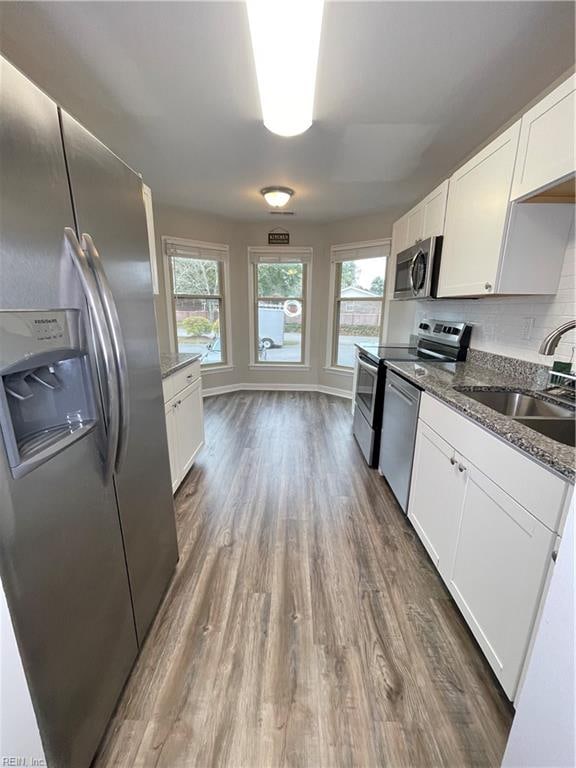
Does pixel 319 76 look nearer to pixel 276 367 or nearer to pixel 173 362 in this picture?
pixel 173 362

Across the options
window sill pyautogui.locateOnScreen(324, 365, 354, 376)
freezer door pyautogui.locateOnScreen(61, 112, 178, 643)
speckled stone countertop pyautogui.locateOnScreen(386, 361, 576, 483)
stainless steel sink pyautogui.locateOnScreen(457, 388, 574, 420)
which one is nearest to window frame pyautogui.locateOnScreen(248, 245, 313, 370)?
window sill pyautogui.locateOnScreen(324, 365, 354, 376)

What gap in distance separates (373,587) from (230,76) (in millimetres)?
2737

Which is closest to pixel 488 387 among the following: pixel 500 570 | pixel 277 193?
pixel 500 570

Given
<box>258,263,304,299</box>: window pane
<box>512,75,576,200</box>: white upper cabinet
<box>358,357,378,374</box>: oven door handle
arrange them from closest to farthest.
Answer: <box>512,75,576,200</box>: white upper cabinet < <box>358,357,378,374</box>: oven door handle < <box>258,263,304,299</box>: window pane

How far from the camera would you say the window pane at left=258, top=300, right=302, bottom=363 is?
4840mm

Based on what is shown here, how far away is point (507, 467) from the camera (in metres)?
1.06

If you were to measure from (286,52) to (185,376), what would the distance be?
1.83 m

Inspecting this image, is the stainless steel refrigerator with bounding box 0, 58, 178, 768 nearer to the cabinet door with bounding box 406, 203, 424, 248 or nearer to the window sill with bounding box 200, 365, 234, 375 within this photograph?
the cabinet door with bounding box 406, 203, 424, 248

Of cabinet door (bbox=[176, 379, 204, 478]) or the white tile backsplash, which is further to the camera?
cabinet door (bbox=[176, 379, 204, 478])

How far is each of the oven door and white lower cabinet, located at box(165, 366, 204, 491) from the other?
57.6 inches

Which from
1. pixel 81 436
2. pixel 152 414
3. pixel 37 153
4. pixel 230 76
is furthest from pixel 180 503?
pixel 230 76

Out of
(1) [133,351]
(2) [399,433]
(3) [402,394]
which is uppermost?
(1) [133,351]

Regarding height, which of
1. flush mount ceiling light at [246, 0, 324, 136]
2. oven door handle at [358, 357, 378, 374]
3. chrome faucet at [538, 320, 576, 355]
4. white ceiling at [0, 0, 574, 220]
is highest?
white ceiling at [0, 0, 574, 220]

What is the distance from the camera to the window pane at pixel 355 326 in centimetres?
436
